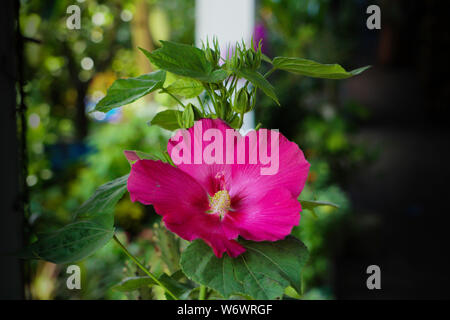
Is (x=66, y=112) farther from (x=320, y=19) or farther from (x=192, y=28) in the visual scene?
(x=320, y=19)

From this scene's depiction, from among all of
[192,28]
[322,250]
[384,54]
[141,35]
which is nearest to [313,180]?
[322,250]

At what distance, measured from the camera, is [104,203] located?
1.01 ft

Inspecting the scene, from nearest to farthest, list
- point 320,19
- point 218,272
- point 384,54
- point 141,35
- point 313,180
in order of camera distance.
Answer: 1. point 218,272
2. point 313,180
3. point 141,35
4. point 320,19
5. point 384,54

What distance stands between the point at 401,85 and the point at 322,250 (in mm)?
5053

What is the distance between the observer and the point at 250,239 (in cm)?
27

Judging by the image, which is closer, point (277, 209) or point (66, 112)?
A: point (277, 209)

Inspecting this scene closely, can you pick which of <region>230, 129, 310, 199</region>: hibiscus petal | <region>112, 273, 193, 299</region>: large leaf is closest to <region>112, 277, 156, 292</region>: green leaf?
<region>112, 273, 193, 299</region>: large leaf

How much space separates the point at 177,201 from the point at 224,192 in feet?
0.11

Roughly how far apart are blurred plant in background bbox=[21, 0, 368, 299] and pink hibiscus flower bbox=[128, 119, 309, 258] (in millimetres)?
724

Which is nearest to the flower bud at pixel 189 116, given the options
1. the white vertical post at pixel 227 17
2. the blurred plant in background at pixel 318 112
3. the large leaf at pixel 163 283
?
the large leaf at pixel 163 283

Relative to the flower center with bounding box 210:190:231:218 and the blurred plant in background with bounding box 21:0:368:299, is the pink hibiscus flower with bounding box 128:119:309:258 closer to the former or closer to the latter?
the flower center with bounding box 210:190:231:218

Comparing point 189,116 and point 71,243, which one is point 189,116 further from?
point 71,243

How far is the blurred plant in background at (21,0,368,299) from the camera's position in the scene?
59.6 inches

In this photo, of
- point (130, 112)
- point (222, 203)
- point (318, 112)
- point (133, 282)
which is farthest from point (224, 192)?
point (318, 112)
